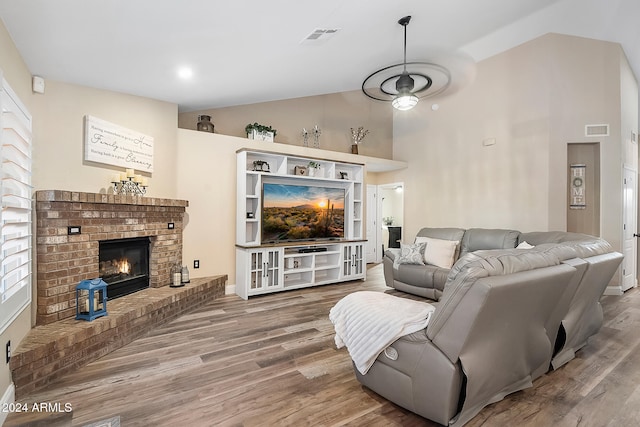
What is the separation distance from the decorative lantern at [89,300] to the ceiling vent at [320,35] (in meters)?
3.00

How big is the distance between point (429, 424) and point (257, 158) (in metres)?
3.94

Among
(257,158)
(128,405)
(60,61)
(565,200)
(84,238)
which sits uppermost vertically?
(60,61)

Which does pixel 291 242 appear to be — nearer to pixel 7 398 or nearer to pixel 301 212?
pixel 301 212

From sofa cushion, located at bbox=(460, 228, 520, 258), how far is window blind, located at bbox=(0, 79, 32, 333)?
4613 millimetres

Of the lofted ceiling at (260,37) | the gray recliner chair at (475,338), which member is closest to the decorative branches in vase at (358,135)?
the lofted ceiling at (260,37)

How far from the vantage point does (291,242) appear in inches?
185

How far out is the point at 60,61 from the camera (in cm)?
254

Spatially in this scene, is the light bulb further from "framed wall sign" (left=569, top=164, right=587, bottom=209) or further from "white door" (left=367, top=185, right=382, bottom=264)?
"white door" (left=367, top=185, right=382, bottom=264)

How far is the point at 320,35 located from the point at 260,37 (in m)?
0.62

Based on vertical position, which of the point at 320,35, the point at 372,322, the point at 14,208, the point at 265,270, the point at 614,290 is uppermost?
the point at 320,35

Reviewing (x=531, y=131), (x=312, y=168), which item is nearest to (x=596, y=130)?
(x=531, y=131)

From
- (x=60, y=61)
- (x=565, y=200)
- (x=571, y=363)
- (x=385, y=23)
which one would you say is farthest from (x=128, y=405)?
(x=565, y=200)

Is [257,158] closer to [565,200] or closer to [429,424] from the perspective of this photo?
[429,424]

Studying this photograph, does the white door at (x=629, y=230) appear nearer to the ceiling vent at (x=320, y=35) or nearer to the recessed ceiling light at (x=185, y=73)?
the ceiling vent at (x=320, y=35)
